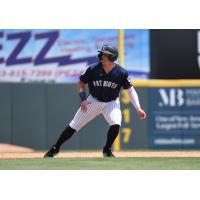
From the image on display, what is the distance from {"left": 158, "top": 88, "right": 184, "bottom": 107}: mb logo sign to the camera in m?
13.0

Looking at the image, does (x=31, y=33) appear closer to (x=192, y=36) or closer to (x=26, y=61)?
(x=26, y=61)

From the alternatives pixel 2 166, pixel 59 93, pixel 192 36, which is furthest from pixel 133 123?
pixel 2 166

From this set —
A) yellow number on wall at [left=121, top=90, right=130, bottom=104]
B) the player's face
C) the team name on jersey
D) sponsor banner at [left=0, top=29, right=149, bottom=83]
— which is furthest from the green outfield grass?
sponsor banner at [left=0, top=29, right=149, bottom=83]

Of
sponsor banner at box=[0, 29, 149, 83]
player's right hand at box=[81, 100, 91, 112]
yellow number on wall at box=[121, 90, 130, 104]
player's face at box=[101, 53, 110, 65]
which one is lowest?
player's right hand at box=[81, 100, 91, 112]

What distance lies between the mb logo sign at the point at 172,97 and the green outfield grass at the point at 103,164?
578 cm

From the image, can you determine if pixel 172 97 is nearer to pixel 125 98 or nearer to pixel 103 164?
pixel 125 98

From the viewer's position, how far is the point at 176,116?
13.0m

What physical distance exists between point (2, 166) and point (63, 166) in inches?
25.3

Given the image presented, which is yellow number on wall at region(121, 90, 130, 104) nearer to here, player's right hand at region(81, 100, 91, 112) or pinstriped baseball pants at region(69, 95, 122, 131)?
pinstriped baseball pants at region(69, 95, 122, 131)

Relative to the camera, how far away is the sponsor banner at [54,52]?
18.5 meters

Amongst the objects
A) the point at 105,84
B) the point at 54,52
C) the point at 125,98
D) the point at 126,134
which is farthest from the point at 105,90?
the point at 54,52

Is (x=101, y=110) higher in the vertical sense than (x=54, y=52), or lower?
lower

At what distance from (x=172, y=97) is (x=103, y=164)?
266 inches

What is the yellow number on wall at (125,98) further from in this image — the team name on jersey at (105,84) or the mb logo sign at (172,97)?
the team name on jersey at (105,84)
